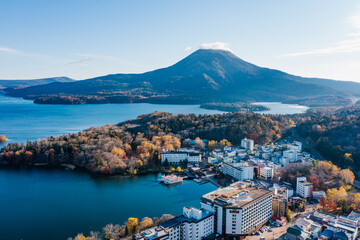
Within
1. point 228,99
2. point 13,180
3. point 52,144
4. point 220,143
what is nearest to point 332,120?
point 220,143

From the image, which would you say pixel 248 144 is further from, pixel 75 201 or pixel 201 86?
pixel 201 86

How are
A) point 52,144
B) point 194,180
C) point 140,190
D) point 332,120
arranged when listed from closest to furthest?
point 140,190 < point 194,180 < point 52,144 < point 332,120

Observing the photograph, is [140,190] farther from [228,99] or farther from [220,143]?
[228,99]

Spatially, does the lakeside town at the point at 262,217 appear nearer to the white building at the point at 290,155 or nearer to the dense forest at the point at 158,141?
the white building at the point at 290,155

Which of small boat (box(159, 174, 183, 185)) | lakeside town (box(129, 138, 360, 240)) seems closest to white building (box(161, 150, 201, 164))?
small boat (box(159, 174, 183, 185))

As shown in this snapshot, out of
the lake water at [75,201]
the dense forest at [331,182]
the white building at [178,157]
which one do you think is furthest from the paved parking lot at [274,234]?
the white building at [178,157]
